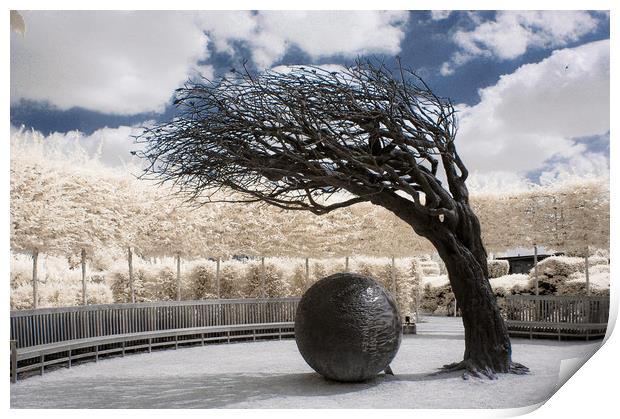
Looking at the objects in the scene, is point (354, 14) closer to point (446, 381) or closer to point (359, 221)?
point (446, 381)

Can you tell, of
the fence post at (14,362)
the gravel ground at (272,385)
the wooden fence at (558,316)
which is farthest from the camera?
the wooden fence at (558,316)

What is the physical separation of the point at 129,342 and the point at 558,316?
6.43 meters

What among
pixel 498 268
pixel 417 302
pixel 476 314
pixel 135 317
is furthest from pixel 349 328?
pixel 498 268

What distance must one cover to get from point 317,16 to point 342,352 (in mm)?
3461

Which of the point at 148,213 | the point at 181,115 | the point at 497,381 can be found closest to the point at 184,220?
the point at 148,213

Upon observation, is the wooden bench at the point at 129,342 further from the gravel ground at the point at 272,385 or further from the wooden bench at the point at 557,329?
the wooden bench at the point at 557,329

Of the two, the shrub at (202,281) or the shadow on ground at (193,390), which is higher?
the shrub at (202,281)

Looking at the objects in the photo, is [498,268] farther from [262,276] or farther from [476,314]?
[476,314]

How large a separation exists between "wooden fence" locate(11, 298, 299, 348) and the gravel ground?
53cm

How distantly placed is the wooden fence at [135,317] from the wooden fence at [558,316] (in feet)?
12.8

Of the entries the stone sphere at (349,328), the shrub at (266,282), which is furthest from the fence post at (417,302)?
the stone sphere at (349,328)

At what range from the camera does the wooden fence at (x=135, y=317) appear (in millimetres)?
8148

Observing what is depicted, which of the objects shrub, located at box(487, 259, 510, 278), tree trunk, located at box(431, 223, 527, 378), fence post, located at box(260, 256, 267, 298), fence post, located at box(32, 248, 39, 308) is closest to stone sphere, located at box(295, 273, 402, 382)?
tree trunk, located at box(431, 223, 527, 378)

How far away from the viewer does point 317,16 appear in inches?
272
